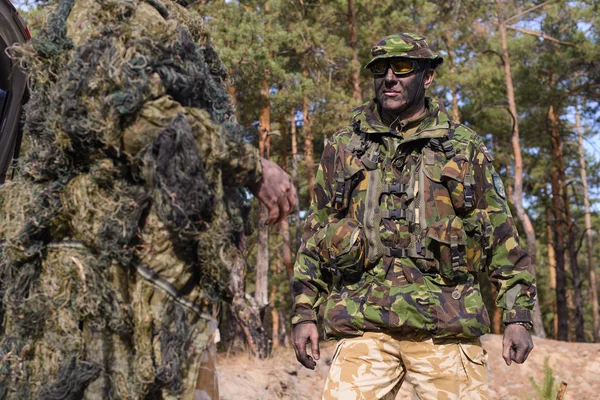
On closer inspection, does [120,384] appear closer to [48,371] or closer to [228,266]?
[48,371]

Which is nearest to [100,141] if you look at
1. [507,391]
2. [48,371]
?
[48,371]

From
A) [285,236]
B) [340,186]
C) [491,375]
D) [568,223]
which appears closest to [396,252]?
[340,186]

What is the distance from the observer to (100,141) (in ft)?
8.07

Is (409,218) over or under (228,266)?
over

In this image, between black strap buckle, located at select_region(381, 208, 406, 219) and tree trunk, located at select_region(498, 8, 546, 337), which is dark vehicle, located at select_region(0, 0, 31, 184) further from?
tree trunk, located at select_region(498, 8, 546, 337)

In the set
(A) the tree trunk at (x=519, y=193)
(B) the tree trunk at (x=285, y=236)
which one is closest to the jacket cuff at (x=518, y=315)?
(B) the tree trunk at (x=285, y=236)

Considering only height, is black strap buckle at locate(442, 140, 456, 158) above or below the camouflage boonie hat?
below

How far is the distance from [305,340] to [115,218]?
38.7 inches

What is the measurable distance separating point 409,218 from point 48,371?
1.49 metres

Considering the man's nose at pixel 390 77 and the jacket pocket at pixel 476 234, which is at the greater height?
the man's nose at pixel 390 77

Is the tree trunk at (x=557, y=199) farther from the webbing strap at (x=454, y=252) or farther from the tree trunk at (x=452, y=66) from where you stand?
the webbing strap at (x=454, y=252)

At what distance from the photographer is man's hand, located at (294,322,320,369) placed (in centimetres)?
291

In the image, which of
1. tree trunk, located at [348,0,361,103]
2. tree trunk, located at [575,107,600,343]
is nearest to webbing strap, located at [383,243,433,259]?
tree trunk, located at [348,0,361,103]

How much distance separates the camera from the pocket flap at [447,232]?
9.11 feet
